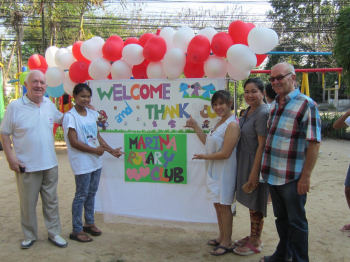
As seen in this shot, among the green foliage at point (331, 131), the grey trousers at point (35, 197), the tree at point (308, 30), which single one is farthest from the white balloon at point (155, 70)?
the tree at point (308, 30)

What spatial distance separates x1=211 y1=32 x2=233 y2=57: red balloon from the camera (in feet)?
9.30

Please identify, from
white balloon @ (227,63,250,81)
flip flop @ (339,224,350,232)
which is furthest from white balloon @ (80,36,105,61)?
flip flop @ (339,224,350,232)

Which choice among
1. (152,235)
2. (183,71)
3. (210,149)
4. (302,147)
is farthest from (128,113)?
(302,147)

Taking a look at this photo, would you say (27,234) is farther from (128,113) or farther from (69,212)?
(128,113)

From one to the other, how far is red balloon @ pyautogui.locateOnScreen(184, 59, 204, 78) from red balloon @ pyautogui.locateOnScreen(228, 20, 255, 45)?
1.40 ft

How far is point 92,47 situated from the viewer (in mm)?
3316

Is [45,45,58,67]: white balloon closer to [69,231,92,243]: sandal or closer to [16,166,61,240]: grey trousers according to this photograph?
[16,166,61,240]: grey trousers

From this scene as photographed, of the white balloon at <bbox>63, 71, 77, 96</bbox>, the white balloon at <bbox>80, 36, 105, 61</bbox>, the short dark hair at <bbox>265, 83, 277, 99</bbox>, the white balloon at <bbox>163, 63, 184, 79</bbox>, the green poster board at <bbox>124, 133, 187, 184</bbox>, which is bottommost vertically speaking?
the green poster board at <bbox>124, 133, 187, 184</bbox>

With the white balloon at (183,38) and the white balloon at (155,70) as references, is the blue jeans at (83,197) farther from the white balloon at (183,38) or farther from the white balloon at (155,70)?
the white balloon at (183,38)

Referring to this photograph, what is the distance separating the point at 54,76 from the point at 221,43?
6.34 ft

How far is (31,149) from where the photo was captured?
2.81 metres

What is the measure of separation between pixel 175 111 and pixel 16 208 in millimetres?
2756

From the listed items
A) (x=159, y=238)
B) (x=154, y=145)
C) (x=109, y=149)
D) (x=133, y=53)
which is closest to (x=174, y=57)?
(x=133, y=53)

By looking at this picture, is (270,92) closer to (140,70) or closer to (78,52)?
(140,70)
